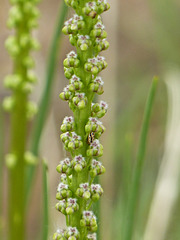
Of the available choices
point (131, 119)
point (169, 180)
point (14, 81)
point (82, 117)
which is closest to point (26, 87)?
point (14, 81)

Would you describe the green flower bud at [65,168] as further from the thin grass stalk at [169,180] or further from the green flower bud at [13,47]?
the thin grass stalk at [169,180]

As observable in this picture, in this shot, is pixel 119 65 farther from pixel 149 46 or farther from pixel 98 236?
pixel 98 236

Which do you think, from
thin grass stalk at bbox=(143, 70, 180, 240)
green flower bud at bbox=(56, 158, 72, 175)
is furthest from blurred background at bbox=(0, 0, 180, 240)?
green flower bud at bbox=(56, 158, 72, 175)

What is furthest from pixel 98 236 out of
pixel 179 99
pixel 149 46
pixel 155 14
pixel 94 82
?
pixel 149 46

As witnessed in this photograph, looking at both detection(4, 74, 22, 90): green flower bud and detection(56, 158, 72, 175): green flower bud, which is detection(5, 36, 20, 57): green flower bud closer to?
detection(4, 74, 22, 90): green flower bud

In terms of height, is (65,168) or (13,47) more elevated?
(13,47)

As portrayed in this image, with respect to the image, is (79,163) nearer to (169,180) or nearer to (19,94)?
(19,94)
